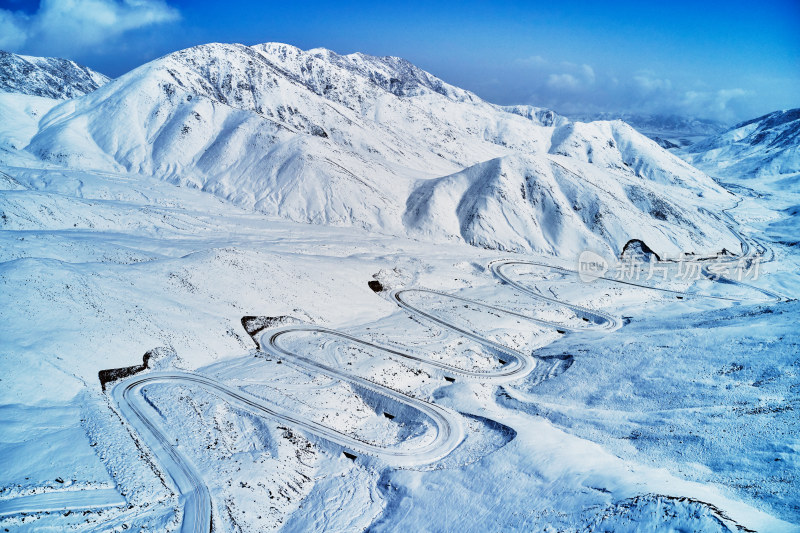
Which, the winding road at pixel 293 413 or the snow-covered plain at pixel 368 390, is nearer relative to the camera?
the snow-covered plain at pixel 368 390

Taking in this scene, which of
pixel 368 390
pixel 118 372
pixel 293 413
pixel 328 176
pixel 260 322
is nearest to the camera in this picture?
pixel 293 413

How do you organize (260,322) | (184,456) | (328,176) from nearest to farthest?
(184,456)
(260,322)
(328,176)

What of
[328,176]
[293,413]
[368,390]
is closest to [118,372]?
[293,413]

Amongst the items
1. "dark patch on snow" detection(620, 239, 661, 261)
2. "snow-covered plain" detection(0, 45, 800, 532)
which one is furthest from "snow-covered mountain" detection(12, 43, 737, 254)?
"snow-covered plain" detection(0, 45, 800, 532)

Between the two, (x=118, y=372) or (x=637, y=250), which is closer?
(x=118, y=372)

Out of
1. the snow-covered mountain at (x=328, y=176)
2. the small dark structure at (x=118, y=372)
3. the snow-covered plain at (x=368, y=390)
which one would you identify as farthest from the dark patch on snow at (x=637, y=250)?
the small dark structure at (x=118, y=372)

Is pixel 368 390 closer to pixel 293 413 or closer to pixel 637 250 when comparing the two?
pixel 293 413

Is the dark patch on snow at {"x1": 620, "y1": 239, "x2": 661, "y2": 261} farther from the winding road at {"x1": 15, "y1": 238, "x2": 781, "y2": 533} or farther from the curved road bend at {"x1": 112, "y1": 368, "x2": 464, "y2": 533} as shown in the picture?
the curved road bend at {"x1": 112, "y1": 368, "x2": 464, "y2": 533}

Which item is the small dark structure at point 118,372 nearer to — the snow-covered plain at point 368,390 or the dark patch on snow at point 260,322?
the snow-covered plain at point 368,390

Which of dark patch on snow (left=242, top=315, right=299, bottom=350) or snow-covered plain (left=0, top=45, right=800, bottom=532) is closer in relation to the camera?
snow-covered plain (left=0, top=45, right=800, bottom=532)
